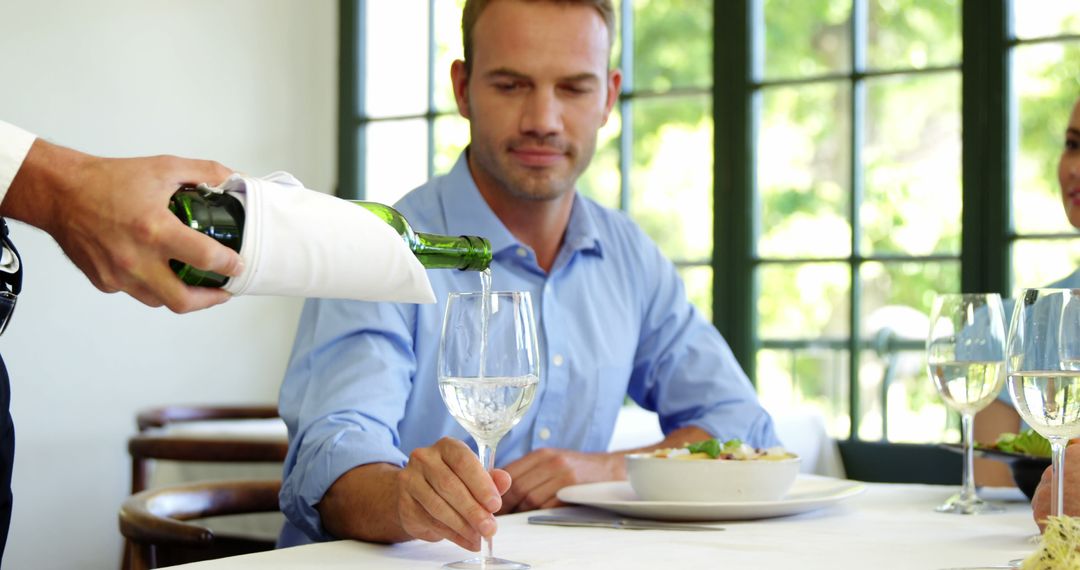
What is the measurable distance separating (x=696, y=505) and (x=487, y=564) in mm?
317

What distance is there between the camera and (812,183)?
137 inches

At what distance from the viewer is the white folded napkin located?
832mm

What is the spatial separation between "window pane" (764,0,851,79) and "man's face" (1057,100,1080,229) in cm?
119

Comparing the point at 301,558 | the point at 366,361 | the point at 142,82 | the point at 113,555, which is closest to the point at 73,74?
the point at 142,82

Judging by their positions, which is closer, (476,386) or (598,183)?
(476,386)

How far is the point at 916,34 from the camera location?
130 inches

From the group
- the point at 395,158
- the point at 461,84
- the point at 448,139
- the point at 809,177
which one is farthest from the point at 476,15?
the point at 395,158

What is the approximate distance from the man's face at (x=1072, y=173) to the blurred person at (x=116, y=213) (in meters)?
1.82

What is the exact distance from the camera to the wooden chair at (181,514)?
1424mm

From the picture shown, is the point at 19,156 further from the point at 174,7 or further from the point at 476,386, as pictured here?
the point at 174,7

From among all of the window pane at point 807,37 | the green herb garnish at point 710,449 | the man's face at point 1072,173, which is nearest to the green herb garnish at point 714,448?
the green herb garnish at point 710,449

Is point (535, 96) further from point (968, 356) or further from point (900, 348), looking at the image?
point (900, 348)

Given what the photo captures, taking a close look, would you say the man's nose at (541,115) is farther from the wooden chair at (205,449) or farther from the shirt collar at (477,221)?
the wooden chair at (205,449)

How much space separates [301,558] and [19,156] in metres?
0.40
